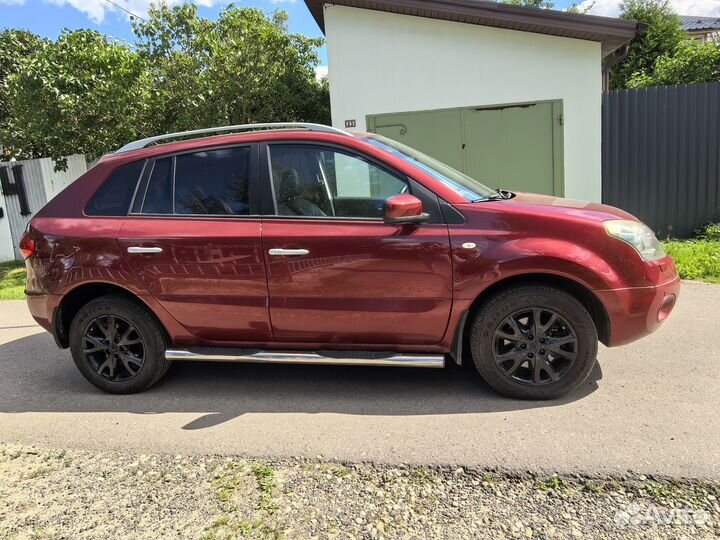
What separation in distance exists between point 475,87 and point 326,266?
21.9ft

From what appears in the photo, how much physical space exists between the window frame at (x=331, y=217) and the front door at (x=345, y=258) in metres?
0.01

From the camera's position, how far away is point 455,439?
328 cm

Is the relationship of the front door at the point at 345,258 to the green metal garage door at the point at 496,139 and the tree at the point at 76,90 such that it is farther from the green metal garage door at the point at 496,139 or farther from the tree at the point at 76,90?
the tree at the point at 76,90

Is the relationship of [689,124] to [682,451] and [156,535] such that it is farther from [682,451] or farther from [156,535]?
[156,535]

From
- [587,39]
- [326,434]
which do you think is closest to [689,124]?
[587,39]

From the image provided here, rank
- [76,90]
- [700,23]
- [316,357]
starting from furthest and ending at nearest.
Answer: [700,23], [76,90], [316,357]

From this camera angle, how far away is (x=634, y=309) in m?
3.50

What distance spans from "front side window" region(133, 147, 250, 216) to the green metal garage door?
602 centimetres

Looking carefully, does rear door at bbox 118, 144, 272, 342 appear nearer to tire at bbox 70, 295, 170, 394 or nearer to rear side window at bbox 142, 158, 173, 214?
rear side window at bbox 142, 158, 173, 214

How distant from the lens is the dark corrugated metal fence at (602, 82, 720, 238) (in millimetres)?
8797

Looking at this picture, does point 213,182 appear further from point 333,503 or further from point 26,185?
point 26,185

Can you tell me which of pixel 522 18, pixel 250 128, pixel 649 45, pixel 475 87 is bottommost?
pixel 250 128

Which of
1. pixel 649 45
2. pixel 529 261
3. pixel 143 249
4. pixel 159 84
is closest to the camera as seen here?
pixel 529 261

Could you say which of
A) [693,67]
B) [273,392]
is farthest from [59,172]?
[693,67]
